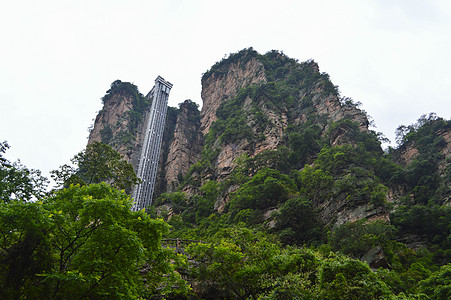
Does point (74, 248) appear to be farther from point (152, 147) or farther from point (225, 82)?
point (225, 82)

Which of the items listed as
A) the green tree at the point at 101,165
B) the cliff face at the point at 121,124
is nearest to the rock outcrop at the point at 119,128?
the cliff face at the point at 121,124

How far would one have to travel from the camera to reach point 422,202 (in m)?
29.1

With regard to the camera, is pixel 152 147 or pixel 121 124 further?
pixel 121 124

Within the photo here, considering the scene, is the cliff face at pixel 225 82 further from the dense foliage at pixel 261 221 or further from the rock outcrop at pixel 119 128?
the rock outcrop at pixel 119 128

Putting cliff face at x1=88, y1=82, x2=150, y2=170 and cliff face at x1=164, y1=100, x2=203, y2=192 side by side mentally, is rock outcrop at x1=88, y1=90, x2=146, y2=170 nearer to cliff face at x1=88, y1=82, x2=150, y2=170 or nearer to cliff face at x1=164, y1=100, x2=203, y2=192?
cliff face at x1=88, y1=82, x2=150, y2=170

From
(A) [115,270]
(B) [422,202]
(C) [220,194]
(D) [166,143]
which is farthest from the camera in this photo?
(D) [166,143]

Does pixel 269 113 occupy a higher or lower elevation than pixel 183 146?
lower

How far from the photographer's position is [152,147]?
182 feet

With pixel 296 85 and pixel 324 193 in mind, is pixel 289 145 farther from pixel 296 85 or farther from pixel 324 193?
pixel 296 85

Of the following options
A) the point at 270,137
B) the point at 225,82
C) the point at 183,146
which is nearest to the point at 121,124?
the point at 183,146

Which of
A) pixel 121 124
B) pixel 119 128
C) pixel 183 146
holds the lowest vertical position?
pixel 183 146

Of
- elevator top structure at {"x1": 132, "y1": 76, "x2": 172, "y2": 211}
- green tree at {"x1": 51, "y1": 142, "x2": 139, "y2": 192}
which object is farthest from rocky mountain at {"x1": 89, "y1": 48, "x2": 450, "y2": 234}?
green tree at {"x1": 51, "y1": 142, "x2": 139, "y2": 192}

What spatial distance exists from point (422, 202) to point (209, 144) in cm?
3147

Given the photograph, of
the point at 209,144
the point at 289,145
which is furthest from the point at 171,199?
the point at 289,145
